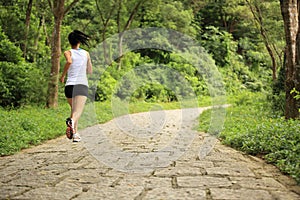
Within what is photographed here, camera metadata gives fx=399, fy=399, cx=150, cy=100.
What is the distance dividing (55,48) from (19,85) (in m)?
1.94

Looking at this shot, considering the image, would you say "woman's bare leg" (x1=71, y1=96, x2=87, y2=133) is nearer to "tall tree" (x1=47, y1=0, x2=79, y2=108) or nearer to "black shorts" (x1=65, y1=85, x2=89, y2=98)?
"black shorts" (x1=65, y1=85, x2=89, y2=98)

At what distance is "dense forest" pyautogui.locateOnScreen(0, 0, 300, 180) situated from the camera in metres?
13.7

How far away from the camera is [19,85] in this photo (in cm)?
1403

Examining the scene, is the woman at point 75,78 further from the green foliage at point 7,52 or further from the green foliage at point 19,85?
the green foliage at point 7,52

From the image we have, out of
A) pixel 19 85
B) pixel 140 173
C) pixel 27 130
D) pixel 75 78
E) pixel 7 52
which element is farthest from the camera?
pixel 7 52

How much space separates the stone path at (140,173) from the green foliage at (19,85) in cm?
685

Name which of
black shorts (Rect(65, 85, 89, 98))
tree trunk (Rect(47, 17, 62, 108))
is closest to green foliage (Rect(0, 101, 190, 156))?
black shorts (Rect(65, 85, 89, 98))

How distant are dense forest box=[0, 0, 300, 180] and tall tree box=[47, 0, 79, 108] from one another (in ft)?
0.11

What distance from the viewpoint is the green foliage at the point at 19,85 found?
45.0 ft

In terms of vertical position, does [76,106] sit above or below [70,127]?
above

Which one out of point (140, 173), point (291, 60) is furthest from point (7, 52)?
point (140, 173)

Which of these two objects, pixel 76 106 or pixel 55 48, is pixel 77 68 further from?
pixel 55 48

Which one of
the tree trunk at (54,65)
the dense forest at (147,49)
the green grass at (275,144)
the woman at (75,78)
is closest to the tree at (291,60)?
the dense forest at (147,49)

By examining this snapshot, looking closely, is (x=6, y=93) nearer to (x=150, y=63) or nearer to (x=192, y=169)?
(x=192, y=169)
